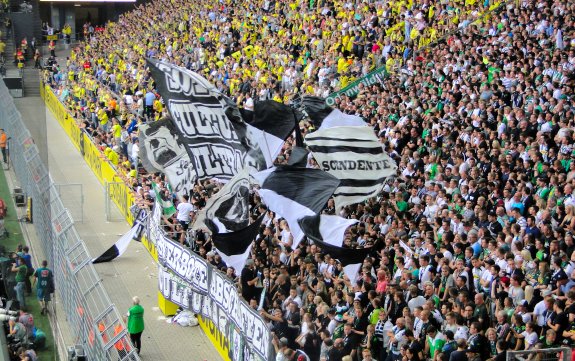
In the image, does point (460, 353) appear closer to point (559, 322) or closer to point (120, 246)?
point (559, 322)

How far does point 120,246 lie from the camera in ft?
71.6

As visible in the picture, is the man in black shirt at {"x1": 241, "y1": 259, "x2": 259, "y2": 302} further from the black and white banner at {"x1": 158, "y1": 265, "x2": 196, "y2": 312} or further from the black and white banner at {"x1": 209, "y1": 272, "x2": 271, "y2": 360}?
the black and white banner at {"x1": 158, "y1": 265, "x2": 196, "y2": 312}

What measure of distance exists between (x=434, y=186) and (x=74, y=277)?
21.0 feet

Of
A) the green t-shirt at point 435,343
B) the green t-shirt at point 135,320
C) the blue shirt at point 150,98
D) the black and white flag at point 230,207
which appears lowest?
the green t-shirt at point 135,320

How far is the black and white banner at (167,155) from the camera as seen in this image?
59.6 feet

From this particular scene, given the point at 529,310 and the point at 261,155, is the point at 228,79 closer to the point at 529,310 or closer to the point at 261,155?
the point at 261,155

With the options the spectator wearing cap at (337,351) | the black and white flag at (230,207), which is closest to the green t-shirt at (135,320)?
the black and white flag at (230,207)

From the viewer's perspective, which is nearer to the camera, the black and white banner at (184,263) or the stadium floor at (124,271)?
the black and white banner at (184,263)

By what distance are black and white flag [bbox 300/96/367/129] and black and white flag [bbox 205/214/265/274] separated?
391 cm

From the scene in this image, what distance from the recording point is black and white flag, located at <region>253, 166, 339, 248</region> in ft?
51.9

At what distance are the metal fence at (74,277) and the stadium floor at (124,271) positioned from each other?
3.61 ft

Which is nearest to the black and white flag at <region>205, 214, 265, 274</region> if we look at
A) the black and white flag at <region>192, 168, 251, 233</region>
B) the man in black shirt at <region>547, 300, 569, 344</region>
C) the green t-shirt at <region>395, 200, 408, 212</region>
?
the black and white flag at <region>192, 168, 251, 233</region>

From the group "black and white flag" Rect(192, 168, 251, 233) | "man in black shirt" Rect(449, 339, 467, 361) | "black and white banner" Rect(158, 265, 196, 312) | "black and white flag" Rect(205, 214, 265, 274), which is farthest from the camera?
"black and white banner" Rect(158, 265, 196, 312)

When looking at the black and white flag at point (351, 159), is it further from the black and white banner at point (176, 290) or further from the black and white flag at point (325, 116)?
the black and white banner at point (176, 290)
